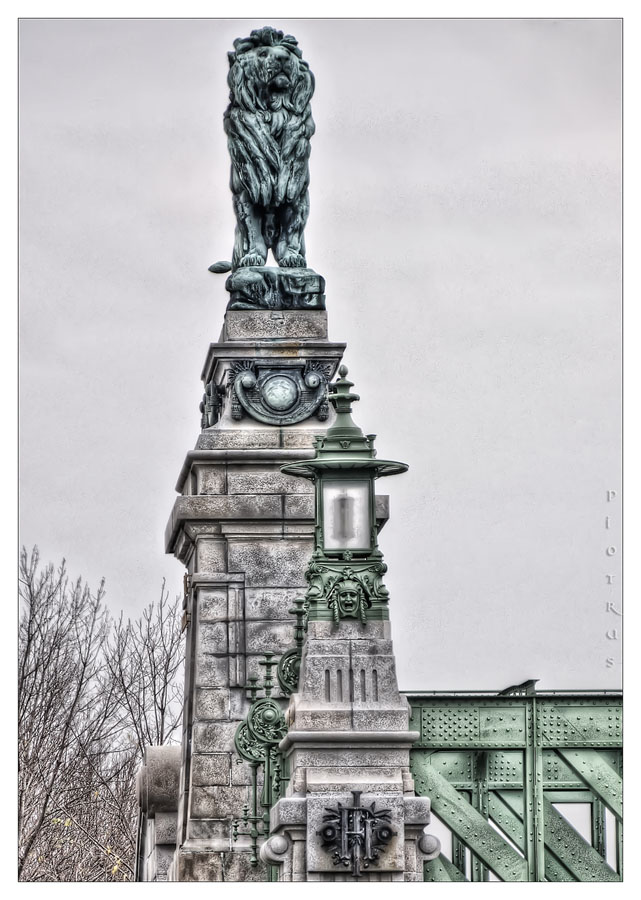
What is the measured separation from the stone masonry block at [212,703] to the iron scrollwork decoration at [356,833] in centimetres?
687

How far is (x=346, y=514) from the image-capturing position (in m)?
22.2

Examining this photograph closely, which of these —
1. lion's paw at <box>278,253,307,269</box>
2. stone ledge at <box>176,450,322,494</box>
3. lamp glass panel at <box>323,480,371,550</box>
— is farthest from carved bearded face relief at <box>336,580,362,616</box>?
lion's paw at <box>278,253,307,269</box>

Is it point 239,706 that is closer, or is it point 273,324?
point 239,706

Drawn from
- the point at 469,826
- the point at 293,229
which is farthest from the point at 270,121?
the point at 469,826

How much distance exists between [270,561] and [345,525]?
19.7 ft

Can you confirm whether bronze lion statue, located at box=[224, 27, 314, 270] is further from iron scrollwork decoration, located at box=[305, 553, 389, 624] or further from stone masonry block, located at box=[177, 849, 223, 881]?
iron scrollwork decoration, located at box=[305, 553, 389, 624]

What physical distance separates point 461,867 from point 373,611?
12.5ft

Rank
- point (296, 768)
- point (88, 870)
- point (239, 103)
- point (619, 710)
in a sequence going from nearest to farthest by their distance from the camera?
point (296, 768) < point (619, 710) < point (239, 103) < point (88, 870)

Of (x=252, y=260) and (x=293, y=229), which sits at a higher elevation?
(x=293, y=229)

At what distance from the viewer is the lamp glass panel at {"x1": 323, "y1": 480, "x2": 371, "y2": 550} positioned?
22109mm

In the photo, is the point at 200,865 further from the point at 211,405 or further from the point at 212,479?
the point at 211,405
